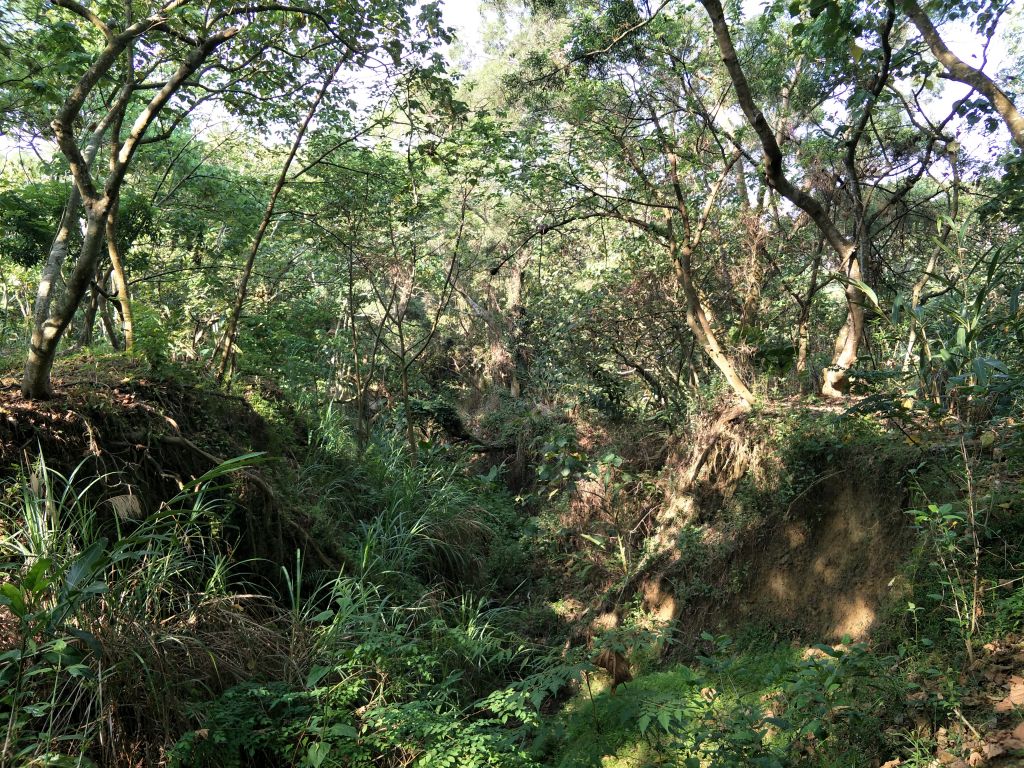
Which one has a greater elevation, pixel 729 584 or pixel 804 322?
pixel 804 322

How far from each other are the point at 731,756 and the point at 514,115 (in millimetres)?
15283

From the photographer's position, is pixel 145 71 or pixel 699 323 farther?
pixel 699 323

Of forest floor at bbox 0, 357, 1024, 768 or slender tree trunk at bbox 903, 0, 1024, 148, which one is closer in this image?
forest floor at bbox 0, 357, 1024, 768

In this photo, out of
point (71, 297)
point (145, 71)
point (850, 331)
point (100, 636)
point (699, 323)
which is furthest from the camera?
point (699, 323)

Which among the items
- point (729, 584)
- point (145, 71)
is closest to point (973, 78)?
point (729, 584)

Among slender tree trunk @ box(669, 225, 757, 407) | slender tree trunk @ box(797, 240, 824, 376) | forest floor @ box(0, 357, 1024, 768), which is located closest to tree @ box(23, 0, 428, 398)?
forest floor @ box(0, 357, 1024, 768)

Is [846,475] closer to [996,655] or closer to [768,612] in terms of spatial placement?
[768,612]

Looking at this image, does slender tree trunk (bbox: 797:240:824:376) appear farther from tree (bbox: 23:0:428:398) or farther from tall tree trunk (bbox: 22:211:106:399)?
tall tree trunk (bbox: 22:211:106:399)

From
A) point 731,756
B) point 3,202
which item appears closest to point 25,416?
point 3,202

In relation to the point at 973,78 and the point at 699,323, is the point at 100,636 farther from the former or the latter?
Result: the point at 973,78

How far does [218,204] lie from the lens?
341 inches

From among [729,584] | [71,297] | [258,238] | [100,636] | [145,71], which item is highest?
[145,71]

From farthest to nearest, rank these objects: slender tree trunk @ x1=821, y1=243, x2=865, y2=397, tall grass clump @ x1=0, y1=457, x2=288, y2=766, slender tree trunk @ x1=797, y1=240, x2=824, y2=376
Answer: slender tree trunk @ x1=797, y1=240, x2=824, y2=376, slender tree trunk @ x1=821, y1=243, x2=865, y2=397, tall grass clump @ x1=0, y1=457, x2=288, y2=766

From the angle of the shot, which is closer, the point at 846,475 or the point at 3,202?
the point at 846,475
